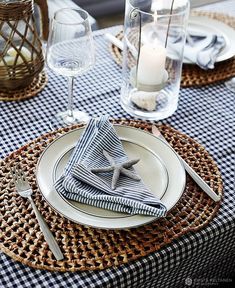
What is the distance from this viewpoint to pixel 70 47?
1.10 metres

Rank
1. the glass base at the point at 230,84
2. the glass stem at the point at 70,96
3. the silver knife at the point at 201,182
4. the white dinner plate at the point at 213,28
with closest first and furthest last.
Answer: the silver knife at the point at 201,182
the glass stem at the point at 70,96
the glass base at the point at 230,84
the white dinner plate at the point at 213,28

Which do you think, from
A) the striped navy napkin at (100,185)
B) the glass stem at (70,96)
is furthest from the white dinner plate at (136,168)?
the glass stem at (70,96)

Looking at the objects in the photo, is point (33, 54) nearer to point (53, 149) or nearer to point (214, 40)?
point (53, 149)

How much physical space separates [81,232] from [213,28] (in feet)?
2.73

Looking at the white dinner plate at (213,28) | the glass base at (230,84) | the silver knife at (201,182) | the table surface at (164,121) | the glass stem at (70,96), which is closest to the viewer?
the table surface at (164,121)

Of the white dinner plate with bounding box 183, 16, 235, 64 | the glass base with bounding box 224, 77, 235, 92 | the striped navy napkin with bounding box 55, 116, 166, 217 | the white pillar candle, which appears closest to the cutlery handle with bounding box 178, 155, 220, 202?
the striped navy napkin with bounding box 55, 116, 166, 217

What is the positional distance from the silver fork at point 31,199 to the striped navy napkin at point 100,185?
6 centimetres

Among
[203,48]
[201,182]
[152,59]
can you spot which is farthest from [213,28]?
[201,182]

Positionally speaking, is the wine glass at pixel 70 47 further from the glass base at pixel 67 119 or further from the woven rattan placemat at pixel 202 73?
the woven rattan placemat at pixel 202 73

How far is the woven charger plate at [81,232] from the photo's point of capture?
83 cm

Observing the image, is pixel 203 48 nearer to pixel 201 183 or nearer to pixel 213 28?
pixel 213 28

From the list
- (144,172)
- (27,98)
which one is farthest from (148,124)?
(27,98)

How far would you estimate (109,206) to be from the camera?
88 centimetres

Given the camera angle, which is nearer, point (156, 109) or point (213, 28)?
point (156, 109)
